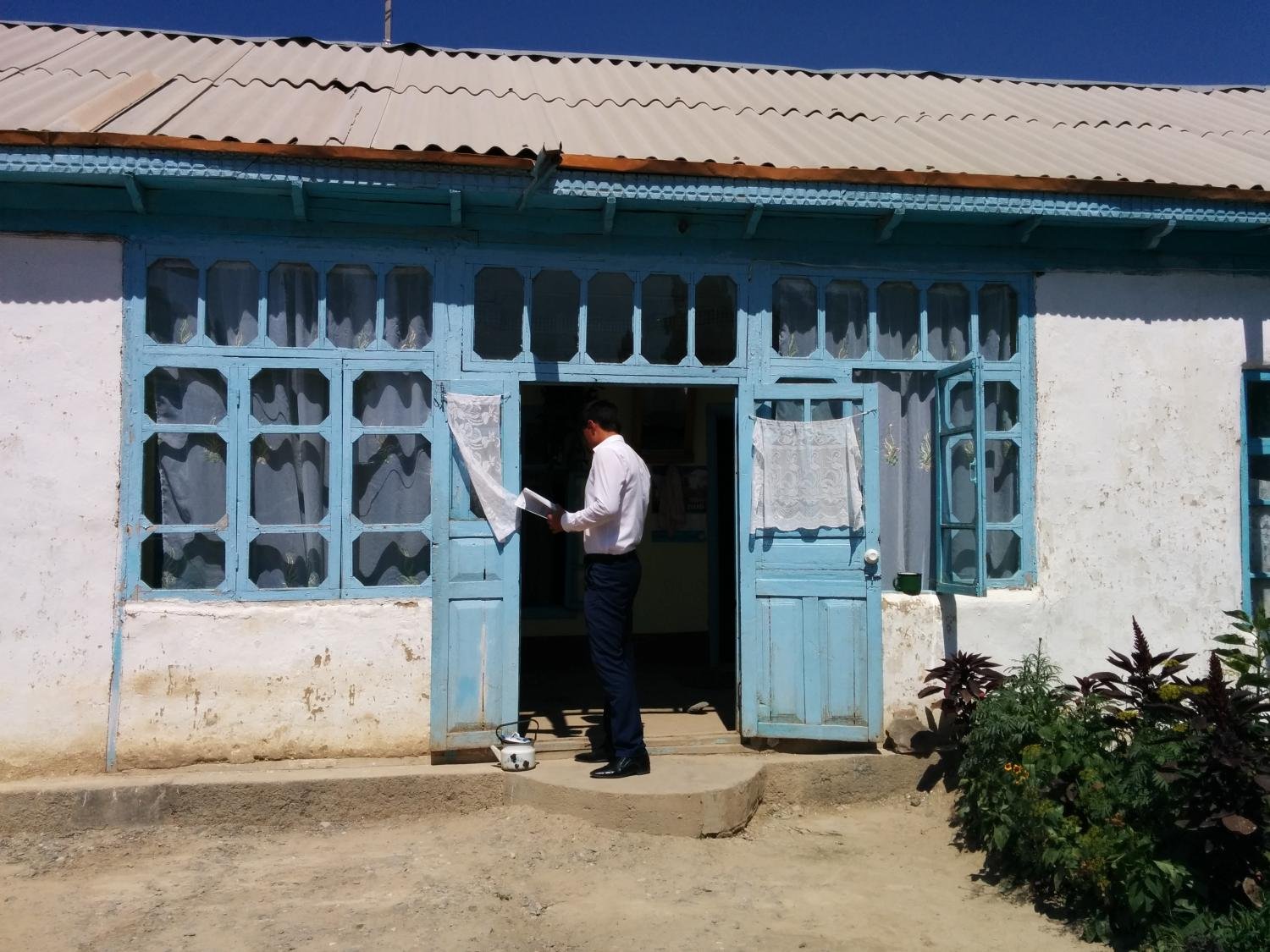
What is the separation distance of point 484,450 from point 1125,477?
11.9 feet

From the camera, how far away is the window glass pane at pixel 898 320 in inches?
242

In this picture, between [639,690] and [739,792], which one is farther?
[639,690]

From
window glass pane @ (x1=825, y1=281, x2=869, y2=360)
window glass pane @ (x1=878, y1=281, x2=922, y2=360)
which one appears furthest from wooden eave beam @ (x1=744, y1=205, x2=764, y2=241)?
window glass pane @ (x1=878, y1=281, x2=922, y2=360)

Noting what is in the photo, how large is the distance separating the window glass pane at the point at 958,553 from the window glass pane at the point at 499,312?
2.58 meters

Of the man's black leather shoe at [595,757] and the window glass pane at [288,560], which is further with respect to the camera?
the man's black leather shoe at [595,757]

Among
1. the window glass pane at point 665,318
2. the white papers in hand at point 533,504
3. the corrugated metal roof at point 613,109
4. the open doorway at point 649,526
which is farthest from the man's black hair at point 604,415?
the open doorway at point 649,526

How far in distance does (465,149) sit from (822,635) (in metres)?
3.10

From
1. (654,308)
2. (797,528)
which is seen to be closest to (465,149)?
(654,308)

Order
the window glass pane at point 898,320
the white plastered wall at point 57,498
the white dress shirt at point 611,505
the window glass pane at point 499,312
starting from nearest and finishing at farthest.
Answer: the white plastered wall at point 57,498, the white dress shirt at point 611,505, the window glass pane at point 499,312, the window glass pane at point 898,320

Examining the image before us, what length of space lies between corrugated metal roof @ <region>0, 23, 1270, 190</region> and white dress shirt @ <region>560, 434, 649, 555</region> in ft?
5.17

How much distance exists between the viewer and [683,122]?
6508 mm

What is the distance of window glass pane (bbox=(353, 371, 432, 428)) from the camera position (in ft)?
18.6

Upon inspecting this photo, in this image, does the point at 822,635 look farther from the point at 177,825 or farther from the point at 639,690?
the point at 177,825

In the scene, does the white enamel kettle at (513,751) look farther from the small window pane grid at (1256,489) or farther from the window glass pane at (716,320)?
the small window pane grid at (1256,489)
